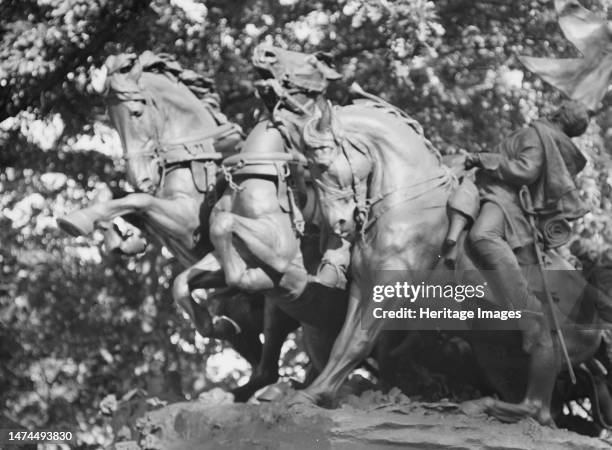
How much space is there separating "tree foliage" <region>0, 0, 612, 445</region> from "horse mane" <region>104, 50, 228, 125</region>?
11.2 ft

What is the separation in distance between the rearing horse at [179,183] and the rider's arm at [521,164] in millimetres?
1983

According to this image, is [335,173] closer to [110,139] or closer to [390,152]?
[390,152]

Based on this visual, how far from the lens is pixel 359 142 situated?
12.8 meters

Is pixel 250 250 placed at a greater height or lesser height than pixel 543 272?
greater

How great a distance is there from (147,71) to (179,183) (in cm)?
105

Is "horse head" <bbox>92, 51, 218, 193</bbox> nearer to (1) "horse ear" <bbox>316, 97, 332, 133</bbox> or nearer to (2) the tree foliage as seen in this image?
(1) "horse ear" <bbox>316, 97, 332, 133</bbox>

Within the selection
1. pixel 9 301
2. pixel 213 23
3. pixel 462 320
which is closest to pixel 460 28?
pixel 213 23

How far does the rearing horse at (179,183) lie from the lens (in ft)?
43.9

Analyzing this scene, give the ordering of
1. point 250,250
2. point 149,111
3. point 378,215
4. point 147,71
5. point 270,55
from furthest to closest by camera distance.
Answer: point 147,71 → point 149,111 → point 270,55 → point 250,250 → point 378,215

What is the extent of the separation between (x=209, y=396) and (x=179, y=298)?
0.77 meters

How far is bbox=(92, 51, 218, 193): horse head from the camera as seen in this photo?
13656 mm

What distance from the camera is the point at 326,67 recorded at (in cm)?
1375

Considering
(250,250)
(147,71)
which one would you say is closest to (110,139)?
(147,71)

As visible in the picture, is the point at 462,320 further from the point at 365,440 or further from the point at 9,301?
the point at 9,301
